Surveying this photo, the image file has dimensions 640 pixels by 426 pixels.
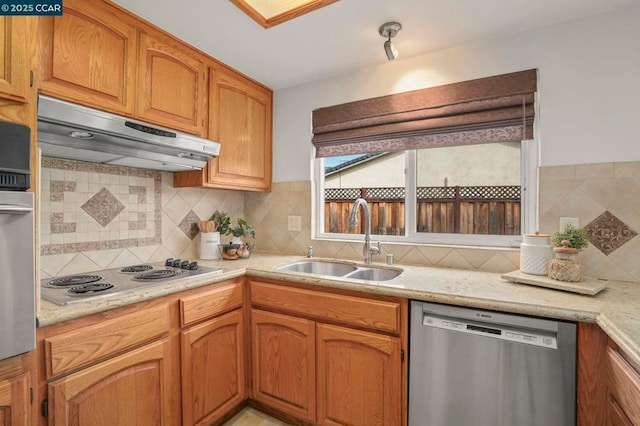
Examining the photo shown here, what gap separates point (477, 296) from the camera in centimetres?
123

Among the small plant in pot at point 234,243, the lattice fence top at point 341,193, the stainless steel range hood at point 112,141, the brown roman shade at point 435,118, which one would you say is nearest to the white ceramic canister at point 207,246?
the small plant in pot at point 234,243

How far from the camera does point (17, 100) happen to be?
0.93 meters

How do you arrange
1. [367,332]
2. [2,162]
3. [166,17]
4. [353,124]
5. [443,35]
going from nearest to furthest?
[2,162] → [367,332] → [166,17] → [443,35] → [353,124]

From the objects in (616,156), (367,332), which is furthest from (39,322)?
(616,156)

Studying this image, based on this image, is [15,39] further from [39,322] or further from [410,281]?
[410,281]

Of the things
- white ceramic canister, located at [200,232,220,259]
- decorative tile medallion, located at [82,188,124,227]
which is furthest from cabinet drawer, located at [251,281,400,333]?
decorative tile medallion, located at [82,188,124,227]

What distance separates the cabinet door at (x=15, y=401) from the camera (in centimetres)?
89

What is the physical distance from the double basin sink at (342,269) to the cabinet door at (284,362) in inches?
13.2

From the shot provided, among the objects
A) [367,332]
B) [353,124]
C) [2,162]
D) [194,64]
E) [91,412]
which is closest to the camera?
[2,162]

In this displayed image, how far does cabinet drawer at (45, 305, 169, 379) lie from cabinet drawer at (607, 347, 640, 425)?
5.37 ft

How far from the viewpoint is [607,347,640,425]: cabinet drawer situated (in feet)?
2.62

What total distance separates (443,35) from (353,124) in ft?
2.40

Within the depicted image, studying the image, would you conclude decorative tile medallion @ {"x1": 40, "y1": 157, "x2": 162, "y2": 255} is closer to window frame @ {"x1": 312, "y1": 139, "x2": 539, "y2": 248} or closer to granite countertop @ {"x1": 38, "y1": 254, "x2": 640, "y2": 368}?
granite countertop @ {"x1": 38, "y1": 254, "x2": 640, "y2": 368}

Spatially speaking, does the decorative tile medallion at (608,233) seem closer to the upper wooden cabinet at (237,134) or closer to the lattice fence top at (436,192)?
the lattice fence top at (436,192)
